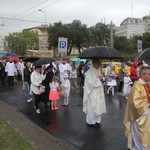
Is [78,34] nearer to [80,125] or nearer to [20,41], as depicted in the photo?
[20,41]

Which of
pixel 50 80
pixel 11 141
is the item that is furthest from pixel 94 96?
pixel 50 80

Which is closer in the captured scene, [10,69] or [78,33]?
[10,69]

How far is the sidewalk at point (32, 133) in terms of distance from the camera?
27.9ft

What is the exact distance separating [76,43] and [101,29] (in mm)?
5609

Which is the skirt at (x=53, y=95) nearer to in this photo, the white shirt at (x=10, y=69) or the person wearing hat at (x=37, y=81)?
the person wearing hat at (x=37, y=81)

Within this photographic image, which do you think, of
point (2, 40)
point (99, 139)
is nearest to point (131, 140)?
point (99, 139)

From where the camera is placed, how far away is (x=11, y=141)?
902 centimetres

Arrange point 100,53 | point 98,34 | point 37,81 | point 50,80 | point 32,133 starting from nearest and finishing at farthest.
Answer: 1. point 32,133
2. point 100,53
3. point 37,81
4. point 50,80
5. point 98,34

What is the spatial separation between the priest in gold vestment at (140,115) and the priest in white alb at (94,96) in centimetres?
342

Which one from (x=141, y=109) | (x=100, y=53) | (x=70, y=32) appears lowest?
(x=141, y=109)

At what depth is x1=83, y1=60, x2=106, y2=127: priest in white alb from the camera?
10453mm

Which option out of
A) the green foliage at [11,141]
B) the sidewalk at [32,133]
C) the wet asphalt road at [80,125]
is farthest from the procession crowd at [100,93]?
the green foliage at [11,141]

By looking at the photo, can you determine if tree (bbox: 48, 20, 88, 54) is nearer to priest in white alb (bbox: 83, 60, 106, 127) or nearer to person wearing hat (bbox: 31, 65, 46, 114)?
person wearing hat (bbox: 31, 65, 46, 114)

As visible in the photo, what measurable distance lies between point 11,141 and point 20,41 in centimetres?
10347
